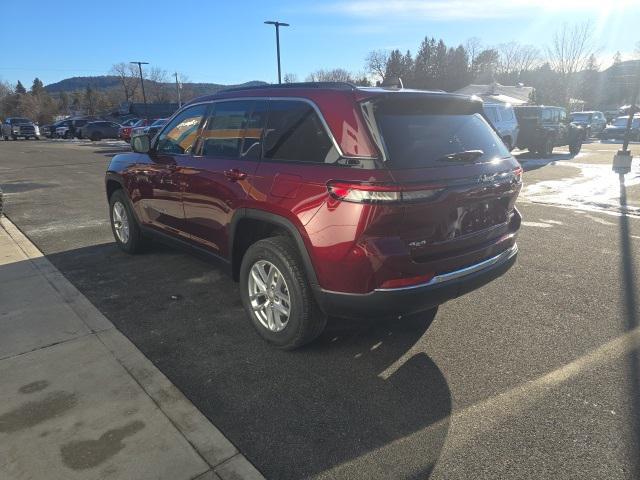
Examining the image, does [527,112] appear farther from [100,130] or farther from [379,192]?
[100,130]

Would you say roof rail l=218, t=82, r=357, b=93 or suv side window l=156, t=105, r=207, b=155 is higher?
roof rail l=218, t=82, r=357, b=93

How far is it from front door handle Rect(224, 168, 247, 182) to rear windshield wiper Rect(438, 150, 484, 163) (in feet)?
4.67

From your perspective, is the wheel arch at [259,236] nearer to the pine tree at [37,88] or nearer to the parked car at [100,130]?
the parked car at [100,130]

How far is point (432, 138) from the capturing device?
304 centimetres

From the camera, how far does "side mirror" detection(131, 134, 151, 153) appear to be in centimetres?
485

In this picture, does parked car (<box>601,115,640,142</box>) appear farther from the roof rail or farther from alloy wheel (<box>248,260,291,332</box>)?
alloy wheel (<box>248,260,291,332</box>)

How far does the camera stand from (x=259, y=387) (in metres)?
2.92

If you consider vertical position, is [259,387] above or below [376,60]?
below

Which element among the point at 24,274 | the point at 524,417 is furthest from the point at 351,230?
the point at 24,274

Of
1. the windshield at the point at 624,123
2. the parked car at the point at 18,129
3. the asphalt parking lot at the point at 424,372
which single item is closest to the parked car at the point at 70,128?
the parked car at the point at 18,129

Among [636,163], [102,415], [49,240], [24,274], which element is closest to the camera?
[102,415]

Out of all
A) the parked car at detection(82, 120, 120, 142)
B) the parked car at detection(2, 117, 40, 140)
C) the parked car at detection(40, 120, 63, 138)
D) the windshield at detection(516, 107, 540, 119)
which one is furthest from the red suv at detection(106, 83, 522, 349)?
the parked car at detection(40, 120, 63, 138)

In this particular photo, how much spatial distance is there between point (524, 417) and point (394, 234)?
1251 millimetres

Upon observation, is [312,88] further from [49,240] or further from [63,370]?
[49,240]
